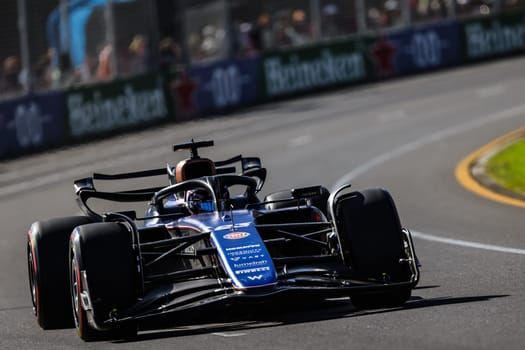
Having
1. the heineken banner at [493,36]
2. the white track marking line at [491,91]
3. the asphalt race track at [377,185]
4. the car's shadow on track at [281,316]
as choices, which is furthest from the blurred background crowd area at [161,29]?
the car's shadow on track at [281,316]

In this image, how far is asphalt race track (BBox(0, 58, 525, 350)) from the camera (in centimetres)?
876

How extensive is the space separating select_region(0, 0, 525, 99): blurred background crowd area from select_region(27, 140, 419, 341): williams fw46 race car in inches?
775

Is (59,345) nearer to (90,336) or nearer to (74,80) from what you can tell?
(90,336)

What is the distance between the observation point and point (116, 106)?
31969 mm

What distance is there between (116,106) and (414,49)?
10.9 m

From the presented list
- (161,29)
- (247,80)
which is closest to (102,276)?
(247,80)

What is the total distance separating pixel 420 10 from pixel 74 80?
43.8ft

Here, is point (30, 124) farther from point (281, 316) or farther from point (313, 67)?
point (281, 316)

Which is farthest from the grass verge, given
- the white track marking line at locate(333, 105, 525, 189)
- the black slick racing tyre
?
the black slick racing tyre

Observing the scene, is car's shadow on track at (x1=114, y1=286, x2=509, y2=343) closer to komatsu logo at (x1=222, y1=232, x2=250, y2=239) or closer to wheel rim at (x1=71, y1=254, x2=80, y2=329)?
wheel rim at (x1=71, y1=254, x2=80, y2=329)

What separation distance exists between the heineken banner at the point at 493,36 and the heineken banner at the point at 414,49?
0.51 metres

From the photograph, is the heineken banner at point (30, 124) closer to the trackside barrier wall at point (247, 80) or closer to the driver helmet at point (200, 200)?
the trackside barrier wall at point (247, 80)

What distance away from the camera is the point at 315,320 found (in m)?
9.38

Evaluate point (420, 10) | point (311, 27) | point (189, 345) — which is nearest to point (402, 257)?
point (189, 345)
